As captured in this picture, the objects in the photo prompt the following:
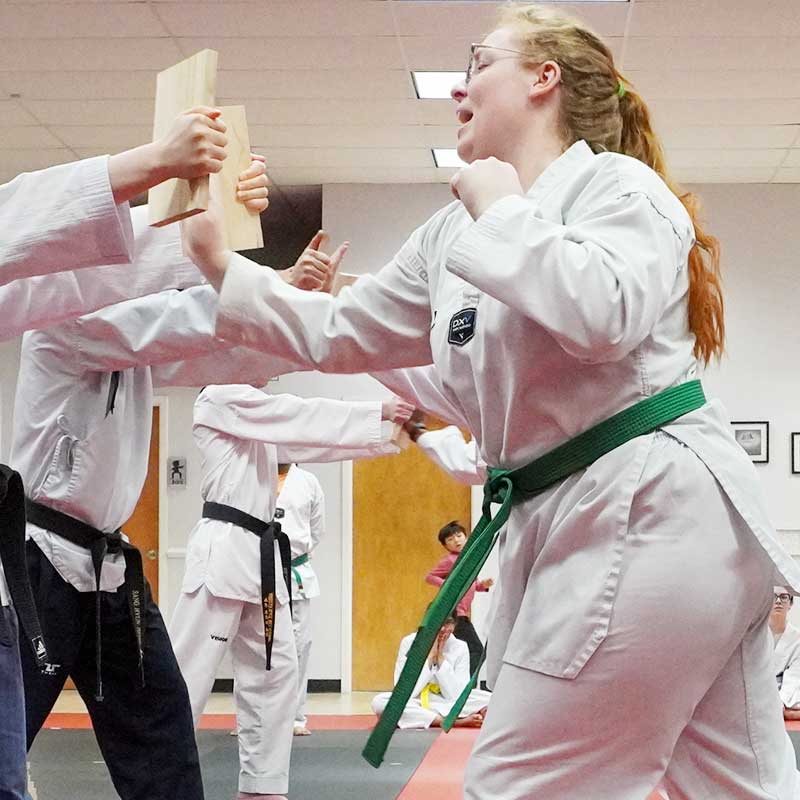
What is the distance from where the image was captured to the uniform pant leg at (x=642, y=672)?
185 centimetres

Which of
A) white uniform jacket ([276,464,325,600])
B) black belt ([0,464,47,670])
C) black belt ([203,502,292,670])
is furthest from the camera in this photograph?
white uniform jacket ([276,464,325,600])

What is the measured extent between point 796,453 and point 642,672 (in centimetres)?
934

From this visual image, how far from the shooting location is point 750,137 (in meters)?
9.59

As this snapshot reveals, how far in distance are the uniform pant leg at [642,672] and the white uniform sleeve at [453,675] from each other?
22.9ft

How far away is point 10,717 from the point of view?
7.30 feet

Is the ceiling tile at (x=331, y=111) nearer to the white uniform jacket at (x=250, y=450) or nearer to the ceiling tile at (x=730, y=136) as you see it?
the ceiling tile at (x=730, y=136)

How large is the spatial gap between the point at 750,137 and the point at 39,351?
24.6ft

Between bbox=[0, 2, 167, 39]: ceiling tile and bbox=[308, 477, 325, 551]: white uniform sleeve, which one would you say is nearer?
bbox=[0, 2, 167, 39]: ceiling tile

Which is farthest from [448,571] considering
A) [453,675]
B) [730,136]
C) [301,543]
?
[730,136]

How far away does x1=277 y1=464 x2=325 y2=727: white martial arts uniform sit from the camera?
815cm

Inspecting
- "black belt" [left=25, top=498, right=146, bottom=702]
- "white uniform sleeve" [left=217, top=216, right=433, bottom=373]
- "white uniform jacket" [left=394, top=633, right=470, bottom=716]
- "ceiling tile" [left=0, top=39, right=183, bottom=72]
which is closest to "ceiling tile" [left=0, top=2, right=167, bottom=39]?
"ceiling tile" [left=0, top=39, right=183, bottom=72]

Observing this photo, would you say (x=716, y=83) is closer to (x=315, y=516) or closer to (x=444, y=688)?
(x=315, y=516)

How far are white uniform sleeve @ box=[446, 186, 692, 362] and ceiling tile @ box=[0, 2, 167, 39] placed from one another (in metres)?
5.78

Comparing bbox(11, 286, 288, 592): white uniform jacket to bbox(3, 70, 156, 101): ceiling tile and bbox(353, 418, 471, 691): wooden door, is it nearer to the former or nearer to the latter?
bbox(3, 70, 156, 101): ceiling tile
